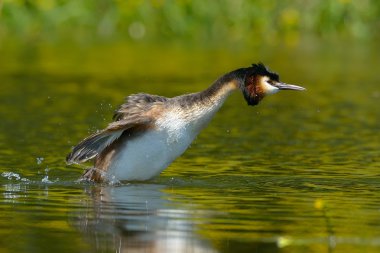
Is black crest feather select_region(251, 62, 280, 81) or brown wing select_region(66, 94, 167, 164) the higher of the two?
black crest feather select_region(251, 62, 280, 81)

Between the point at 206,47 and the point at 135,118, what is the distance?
1677 centimetres

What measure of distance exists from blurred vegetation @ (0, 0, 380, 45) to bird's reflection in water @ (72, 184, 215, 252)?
18.5 meters

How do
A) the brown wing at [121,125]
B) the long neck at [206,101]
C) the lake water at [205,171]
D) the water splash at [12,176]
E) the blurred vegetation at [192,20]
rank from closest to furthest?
the lake water at [205,171], the brown wing at [121,125], the long neck at [206,101], the water splash at [12,176], the blurred vegetation at [192,20]

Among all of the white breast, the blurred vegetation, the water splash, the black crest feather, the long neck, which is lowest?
the water splash

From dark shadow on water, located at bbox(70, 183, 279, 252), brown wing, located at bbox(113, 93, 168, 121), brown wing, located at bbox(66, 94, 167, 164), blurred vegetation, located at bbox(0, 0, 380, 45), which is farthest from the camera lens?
blurred vegetation, located at bbox(0, 0, 380, 45)

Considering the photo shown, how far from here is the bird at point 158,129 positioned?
11398 millimetres

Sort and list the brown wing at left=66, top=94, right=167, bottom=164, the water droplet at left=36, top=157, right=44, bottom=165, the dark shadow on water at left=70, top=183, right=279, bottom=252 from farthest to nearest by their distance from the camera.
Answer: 1. the water droplet at left=36, top=157, right=44, bottom=165
2. the brown wing at left=66, top=94, right=167, bottom=164
3. the dark shadow on water at left=70, top=183, right=279, bottom=252

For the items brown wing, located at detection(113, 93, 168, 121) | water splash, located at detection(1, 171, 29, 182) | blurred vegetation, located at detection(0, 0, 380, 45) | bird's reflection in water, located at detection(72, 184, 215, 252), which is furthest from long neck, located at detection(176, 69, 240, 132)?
blurred vegetation, located at detection(0, 0, 380, 45)

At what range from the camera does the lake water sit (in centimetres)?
871

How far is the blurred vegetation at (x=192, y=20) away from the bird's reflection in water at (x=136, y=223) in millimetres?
18498

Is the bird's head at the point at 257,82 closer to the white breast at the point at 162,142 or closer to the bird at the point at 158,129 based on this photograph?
the bird at the point at 158,129

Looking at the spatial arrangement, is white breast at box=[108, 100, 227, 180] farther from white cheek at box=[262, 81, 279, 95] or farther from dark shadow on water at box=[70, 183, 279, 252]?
white cheek at box=[262, 81, 279, 95]

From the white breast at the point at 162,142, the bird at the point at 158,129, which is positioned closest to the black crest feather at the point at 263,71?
the bird at the point at 158,129

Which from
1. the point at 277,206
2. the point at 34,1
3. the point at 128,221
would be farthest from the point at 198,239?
the point at 34,1
